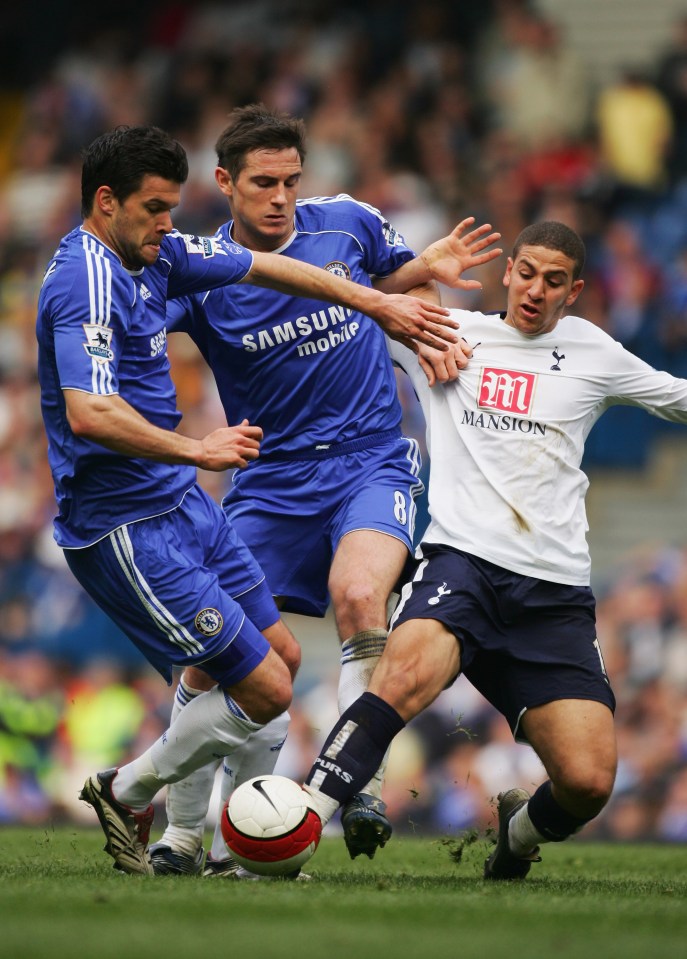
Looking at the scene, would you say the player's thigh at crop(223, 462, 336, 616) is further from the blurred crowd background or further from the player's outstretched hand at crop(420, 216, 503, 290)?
the blurred crowd background

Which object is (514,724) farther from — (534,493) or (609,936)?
(609,936)

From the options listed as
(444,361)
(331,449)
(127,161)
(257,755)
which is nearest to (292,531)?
(331,449)

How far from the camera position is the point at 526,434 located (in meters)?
5.92

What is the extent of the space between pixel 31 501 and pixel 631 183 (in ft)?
19.8

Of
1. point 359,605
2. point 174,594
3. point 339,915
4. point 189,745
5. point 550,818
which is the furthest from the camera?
point 359,605

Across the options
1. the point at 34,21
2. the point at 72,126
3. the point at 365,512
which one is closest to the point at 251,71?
the point at 72,126

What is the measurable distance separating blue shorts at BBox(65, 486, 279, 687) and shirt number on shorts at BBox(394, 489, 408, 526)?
91 centimetres

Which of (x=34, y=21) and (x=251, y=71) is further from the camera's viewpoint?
(x=34, y=21)

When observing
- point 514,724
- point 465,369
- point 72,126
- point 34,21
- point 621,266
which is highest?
point 34,21

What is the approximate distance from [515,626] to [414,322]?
1.28 metres

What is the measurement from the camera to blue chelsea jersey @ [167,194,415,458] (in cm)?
671

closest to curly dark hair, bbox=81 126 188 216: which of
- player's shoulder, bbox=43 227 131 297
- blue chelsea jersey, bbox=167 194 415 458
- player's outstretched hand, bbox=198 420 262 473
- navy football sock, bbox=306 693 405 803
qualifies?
player's shoulder, bbox=43 227 131 297

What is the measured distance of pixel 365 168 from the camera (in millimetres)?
14008

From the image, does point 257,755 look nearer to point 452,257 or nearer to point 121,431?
point 121,431
